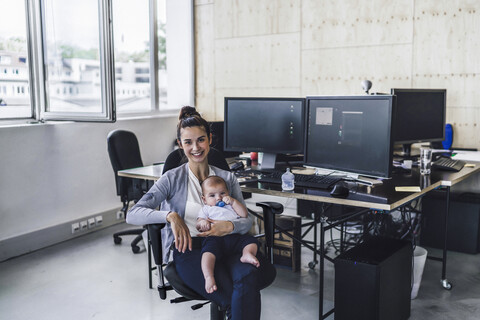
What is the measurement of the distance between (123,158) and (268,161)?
123 centimetres

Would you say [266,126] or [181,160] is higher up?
[266,126]

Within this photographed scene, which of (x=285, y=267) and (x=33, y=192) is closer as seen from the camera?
(x=285, y=267)

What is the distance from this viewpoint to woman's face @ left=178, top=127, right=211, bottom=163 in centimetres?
239

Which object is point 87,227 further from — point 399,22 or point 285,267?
point 399,22

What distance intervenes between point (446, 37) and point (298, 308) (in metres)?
2.82

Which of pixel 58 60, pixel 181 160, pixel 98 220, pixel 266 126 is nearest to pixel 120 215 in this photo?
pixel 98 220

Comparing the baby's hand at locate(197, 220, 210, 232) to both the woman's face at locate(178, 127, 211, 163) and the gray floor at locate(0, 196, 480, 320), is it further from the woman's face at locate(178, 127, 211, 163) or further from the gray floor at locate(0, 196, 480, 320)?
the gray floor at locate(0, 196, 480, 320)

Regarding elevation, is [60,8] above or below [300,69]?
above

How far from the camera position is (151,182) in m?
3.38

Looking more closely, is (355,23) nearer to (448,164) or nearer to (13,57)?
(448,164)

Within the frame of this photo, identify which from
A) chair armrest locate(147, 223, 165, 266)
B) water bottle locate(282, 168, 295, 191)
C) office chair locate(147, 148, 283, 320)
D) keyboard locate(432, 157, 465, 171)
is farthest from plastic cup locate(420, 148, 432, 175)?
chair armrest locate(147, 223, 165, 266)

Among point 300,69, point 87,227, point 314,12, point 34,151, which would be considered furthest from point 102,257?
point 314,12

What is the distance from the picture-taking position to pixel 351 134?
9.29 ft

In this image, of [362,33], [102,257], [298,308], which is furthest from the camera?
[362,33]
